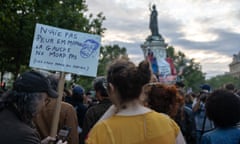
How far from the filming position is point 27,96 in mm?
2939

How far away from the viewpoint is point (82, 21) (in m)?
24.1

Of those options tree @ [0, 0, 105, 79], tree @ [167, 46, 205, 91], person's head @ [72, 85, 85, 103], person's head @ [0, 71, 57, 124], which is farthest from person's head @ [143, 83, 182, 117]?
tree @ [167, 46, 205, 91]

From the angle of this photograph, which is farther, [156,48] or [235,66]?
[235,66]

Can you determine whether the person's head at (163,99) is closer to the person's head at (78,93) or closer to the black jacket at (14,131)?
the black jacket at (14,131)

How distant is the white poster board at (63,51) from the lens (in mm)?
5129

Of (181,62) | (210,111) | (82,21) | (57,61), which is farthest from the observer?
(181,62)

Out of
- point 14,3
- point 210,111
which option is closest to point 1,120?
point 210,111

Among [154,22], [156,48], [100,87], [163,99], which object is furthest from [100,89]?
[154,22]

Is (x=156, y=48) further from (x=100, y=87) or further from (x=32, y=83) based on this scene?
(x=32, y=83)

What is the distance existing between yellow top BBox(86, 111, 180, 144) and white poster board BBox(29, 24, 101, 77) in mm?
2449

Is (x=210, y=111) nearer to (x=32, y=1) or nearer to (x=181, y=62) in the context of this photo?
(x=32, y=1)

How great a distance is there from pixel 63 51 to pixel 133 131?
106 inches

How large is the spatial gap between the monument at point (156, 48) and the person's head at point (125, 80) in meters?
10.5

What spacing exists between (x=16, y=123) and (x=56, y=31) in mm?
2591
